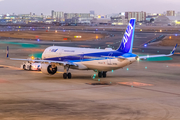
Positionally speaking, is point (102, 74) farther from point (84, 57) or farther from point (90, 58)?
point (84, 57)

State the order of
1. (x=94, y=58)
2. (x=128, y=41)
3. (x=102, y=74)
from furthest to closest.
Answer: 1. (x=102, y=74)
2. (x=94, y=58)
3. (x=128, y=41)

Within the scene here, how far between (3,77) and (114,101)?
65.0ft

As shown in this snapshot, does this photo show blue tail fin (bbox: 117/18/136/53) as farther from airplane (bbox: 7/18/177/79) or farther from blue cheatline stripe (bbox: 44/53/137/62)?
blue cheatline stripe (bbox: 44/53/137/62)

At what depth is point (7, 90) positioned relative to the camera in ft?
115

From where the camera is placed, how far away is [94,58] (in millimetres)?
42500

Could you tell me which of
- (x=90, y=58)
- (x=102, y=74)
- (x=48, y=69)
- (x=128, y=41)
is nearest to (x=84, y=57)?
(x=90, y=58)

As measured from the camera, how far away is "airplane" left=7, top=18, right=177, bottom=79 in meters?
40.6

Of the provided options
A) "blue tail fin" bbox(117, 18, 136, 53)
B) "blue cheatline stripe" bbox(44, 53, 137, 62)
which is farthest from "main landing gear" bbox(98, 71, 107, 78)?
"blue tail fin" bbox(117, 18, 136, 53)

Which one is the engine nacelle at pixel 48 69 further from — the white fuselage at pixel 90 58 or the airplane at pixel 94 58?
the white fuselage at pixel 90 58

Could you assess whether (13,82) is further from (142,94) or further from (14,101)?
(142,94)

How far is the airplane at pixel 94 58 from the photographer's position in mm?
40562

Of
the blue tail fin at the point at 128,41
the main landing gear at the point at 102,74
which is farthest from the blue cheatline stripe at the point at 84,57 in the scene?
the main landing gear at the point at 102,74

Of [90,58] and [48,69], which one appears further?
[48,69]

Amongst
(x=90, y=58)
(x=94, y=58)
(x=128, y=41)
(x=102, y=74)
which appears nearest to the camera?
(x=128, y=41)
